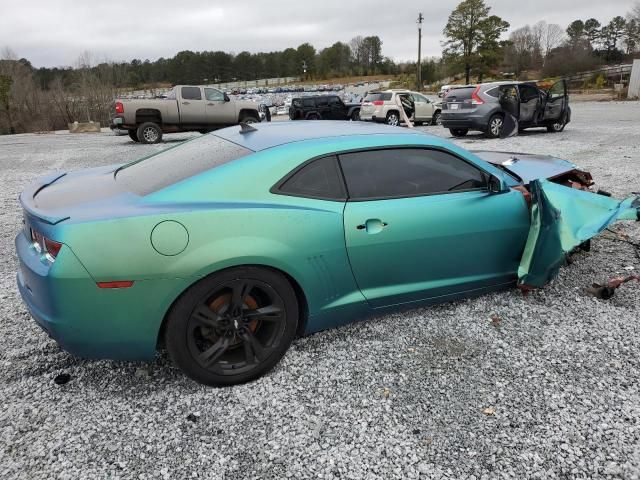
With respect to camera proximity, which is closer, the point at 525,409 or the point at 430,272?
the point at 525,409

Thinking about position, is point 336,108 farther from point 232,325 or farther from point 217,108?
point 232,325

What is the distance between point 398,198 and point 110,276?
A: 5.64 feet

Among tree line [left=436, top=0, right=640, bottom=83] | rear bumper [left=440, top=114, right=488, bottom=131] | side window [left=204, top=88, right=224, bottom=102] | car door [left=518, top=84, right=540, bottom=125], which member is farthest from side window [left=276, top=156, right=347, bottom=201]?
tree line [left=436, top=0, right=640, bottom=83]

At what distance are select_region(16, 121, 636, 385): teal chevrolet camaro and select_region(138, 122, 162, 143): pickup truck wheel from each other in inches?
506

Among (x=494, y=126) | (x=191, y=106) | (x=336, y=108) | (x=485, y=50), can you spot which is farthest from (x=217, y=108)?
(x=485, y=50)

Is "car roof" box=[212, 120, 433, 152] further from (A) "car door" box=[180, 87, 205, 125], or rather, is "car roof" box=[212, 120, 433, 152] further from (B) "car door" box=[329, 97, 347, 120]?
(B) "car door" box=[329, 97, 347, 120]

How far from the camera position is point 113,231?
2.29 m

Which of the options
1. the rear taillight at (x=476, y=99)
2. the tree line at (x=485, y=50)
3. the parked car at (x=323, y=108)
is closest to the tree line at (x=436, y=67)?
the tree line at (x=485, y=50)

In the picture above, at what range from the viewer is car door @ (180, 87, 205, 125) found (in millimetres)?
15883

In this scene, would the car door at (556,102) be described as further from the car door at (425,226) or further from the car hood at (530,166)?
the car door at (425,226)

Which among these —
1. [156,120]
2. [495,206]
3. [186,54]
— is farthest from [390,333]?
[186,54]

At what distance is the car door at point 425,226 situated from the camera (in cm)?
285

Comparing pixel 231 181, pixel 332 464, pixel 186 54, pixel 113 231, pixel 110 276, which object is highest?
pixel 186 54

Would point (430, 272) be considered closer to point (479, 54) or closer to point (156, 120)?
point (156, 120)
